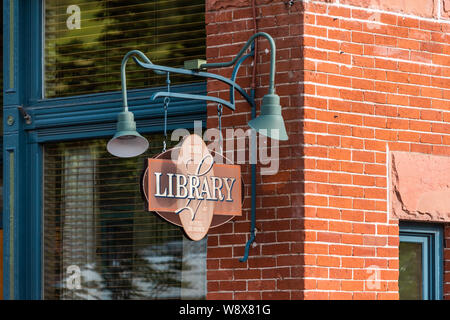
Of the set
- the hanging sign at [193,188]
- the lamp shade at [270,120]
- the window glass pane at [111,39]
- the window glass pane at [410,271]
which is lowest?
the window glass pane at [410,271]

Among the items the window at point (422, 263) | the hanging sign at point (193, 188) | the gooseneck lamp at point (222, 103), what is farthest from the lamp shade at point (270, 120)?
the window at point (422, 263)

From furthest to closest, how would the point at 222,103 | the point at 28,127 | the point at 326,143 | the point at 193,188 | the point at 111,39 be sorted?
the point at 28,127
the point at 111,39
the point at 326,143
the point at 222,103
the point at 193,188

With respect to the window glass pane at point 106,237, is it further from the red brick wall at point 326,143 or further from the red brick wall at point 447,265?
the red brick wall at point 447,265

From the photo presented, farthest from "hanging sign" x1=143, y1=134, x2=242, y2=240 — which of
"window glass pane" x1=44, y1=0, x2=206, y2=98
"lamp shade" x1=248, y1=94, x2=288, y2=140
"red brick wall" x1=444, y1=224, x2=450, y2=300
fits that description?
"red brick wall" x1=444, y1=224, x2=450, y2=300

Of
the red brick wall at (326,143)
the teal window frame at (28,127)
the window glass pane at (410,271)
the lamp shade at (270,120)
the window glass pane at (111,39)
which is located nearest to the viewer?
the lamp shade at (270,120)

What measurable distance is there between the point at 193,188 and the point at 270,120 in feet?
2.59

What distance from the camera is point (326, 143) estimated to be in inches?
333

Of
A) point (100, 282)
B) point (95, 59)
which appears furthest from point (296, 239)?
point (95, 59)

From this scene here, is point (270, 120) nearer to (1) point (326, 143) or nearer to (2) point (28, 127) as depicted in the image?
(1) point (326, 143)

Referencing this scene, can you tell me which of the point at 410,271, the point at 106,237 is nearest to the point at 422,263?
the point at 410,271

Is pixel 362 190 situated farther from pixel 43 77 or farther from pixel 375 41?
pixel 43 77

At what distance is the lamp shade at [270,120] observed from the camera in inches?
305

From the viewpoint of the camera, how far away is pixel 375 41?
28.9 feet

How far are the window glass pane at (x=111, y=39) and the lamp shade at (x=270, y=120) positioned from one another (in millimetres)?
1609
